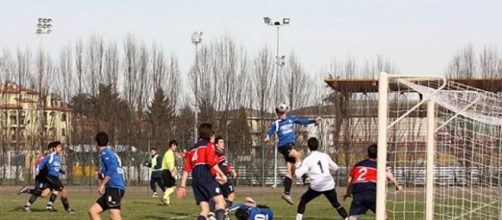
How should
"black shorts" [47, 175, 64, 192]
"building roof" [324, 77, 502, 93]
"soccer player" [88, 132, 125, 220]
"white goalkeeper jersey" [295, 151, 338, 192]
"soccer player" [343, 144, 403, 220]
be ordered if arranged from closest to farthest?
"soccer player" [88, 132, 125, 220], "soccer player" [343, 144, 403, 220], "white goalkeeper jersey" [295, 151, 338, 192], "black shorts" [47, 175, 64, 192], "building roof" [324, 77, 502, 93]

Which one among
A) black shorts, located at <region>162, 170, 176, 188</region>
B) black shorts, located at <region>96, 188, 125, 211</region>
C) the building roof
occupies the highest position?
the building roof

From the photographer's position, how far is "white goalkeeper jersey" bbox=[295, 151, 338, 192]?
55.8 feet

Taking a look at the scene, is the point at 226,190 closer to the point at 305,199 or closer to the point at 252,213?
the point at 305,199

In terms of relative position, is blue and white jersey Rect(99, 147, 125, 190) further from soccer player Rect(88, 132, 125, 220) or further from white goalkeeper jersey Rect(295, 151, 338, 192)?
white goalkeeper jersey Rect(295, 151, 338, 192)

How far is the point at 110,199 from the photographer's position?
46.1ft

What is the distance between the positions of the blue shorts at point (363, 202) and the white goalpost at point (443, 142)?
0.69 m

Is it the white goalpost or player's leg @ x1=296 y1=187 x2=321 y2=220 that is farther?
player's leg @ x1=296 y1=187 x2=321 y2=220

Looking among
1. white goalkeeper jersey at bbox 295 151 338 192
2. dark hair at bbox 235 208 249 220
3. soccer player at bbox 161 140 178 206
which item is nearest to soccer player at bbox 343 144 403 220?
dark hair at bbox 235 208 249 220

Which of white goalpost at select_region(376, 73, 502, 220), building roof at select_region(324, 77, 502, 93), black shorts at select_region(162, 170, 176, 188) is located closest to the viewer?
white goalpost at select_region(376, 73, 502, 220)

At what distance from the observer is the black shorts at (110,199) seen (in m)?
14.0

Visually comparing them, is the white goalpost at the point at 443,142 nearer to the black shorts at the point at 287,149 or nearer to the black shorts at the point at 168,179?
the black shorts at the point at 287,149

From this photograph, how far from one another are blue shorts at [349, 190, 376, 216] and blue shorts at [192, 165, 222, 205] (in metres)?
2.31

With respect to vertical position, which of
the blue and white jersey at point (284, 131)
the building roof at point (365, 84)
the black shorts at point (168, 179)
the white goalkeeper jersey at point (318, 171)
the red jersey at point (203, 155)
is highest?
the building roof at point (365, 84)

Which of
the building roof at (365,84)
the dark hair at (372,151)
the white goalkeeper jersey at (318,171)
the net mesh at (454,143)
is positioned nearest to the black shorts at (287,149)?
the net mesh at (454,143)
